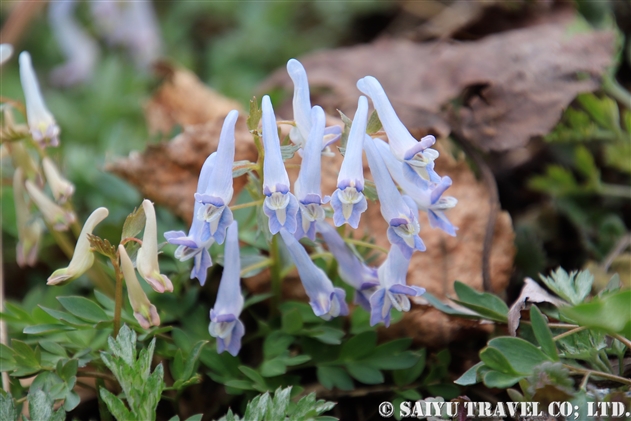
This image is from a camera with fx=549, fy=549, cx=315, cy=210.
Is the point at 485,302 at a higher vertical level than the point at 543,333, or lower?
lower

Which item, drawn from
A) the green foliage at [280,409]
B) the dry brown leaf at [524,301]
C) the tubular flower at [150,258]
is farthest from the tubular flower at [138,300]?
the dry brown leaf at [524,301]

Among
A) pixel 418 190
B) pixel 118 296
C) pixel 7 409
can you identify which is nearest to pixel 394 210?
pixel 418 190

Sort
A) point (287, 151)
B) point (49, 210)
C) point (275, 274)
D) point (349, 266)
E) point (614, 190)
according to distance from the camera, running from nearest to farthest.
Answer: point (287, 151), point (349, 266), point (275, 274), point (49, 210), point (614, 190)

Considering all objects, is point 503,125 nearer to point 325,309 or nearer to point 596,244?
point 596,244

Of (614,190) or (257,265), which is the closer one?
(257,265)

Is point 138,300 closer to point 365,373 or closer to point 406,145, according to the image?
point 365,373

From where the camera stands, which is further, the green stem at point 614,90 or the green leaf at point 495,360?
the green stem at point 614,90

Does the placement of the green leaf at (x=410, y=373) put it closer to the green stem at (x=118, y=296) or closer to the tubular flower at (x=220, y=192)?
the tubular flower at (x=220, y=192)
